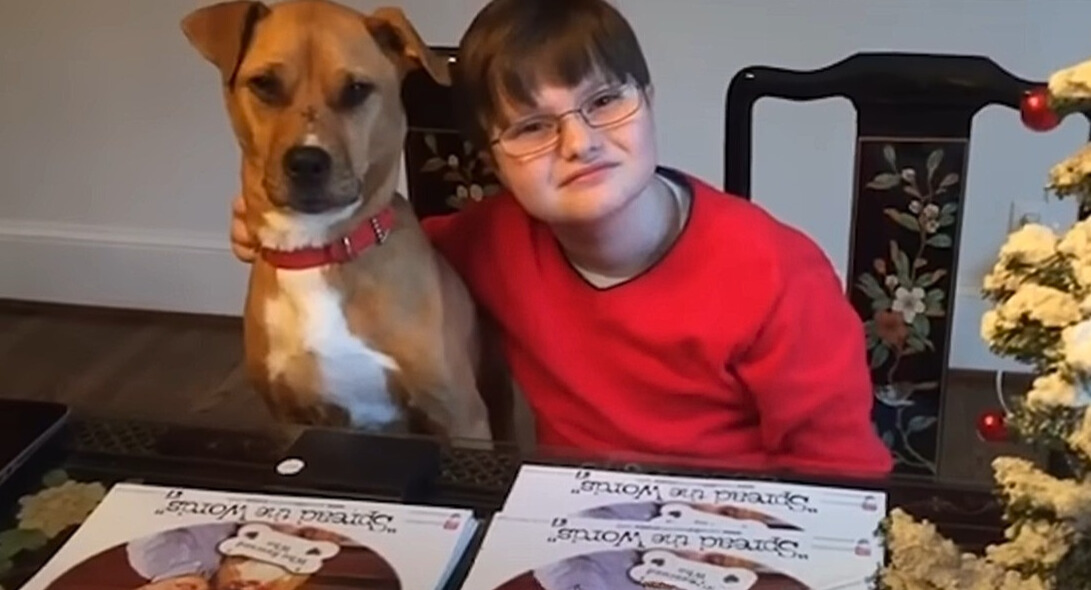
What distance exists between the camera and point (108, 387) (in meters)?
2.84

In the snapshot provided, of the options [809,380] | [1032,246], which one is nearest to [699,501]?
[809,380]

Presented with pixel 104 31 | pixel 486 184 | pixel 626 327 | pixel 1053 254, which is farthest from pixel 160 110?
pixel 1053 254

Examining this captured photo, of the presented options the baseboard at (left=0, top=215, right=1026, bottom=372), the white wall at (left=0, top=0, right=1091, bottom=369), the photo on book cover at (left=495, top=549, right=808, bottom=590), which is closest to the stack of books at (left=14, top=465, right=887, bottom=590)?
the photo on book cover at (left=495, top=549, right=808, bottom=590)

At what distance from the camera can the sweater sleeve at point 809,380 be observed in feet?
4.27

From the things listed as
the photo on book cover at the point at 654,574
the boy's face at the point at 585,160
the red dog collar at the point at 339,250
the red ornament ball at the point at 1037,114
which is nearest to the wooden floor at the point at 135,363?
the red dog collar at the point at 339,250

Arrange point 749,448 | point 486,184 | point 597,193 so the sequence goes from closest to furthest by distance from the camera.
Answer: point 597,193 → point 749,448 → point 486,184

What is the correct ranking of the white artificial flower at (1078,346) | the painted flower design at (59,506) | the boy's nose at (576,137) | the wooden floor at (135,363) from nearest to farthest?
the white artificial flower at (1078,346) < the painted flower design at (59,506) < the boy's nose at (576,137) < the wooden floor at (135,363)

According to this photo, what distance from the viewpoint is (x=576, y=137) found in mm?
1243

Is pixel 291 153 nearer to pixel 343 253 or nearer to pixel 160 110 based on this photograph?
pixel 343 253

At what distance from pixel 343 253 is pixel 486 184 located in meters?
0.27

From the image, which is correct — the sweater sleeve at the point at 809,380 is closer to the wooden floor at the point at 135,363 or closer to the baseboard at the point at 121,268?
the wooden floor at the point at 135,363

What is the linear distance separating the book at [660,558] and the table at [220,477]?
3.0 inches

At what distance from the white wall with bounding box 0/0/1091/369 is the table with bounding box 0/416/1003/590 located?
1.69 metres

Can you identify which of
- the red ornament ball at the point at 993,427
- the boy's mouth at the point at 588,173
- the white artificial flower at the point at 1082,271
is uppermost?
the white artificial flower at the point at 1082,271
